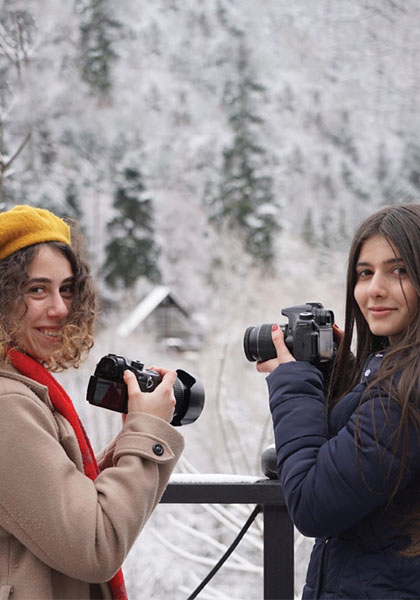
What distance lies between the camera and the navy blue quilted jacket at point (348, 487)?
979mm

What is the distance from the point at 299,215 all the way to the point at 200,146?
2393 millimetres

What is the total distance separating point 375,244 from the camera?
3.65 ft

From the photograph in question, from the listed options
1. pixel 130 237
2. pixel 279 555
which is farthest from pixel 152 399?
pixel 130 237

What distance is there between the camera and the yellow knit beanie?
1.03 metres

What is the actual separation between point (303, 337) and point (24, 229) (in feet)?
1.37

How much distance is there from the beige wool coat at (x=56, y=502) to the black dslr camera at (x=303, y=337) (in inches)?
9.9

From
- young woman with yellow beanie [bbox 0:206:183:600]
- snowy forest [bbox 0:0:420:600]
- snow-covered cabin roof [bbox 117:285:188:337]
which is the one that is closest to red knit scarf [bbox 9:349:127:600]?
young woman with yellow beanie [bbox 0:206:183:600]

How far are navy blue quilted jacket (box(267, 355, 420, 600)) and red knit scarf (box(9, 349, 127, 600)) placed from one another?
9.7 inches

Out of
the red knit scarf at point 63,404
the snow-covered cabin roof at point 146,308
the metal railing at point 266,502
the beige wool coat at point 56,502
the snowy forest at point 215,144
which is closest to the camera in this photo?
the beige wool coat at point 56,502

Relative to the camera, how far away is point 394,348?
106cm

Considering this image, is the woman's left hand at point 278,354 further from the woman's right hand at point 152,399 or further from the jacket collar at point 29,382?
the jacket collar at point 29,382

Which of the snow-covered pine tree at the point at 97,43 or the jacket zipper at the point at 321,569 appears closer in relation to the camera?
the jacket zipper at the point at 321,569

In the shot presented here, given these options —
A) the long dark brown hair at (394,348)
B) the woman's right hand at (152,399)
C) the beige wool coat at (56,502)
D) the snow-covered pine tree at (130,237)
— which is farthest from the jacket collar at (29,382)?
the snow-covered pine tree at (130,237)

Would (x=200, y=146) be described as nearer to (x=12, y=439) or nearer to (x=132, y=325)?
(x=132, y=325)
